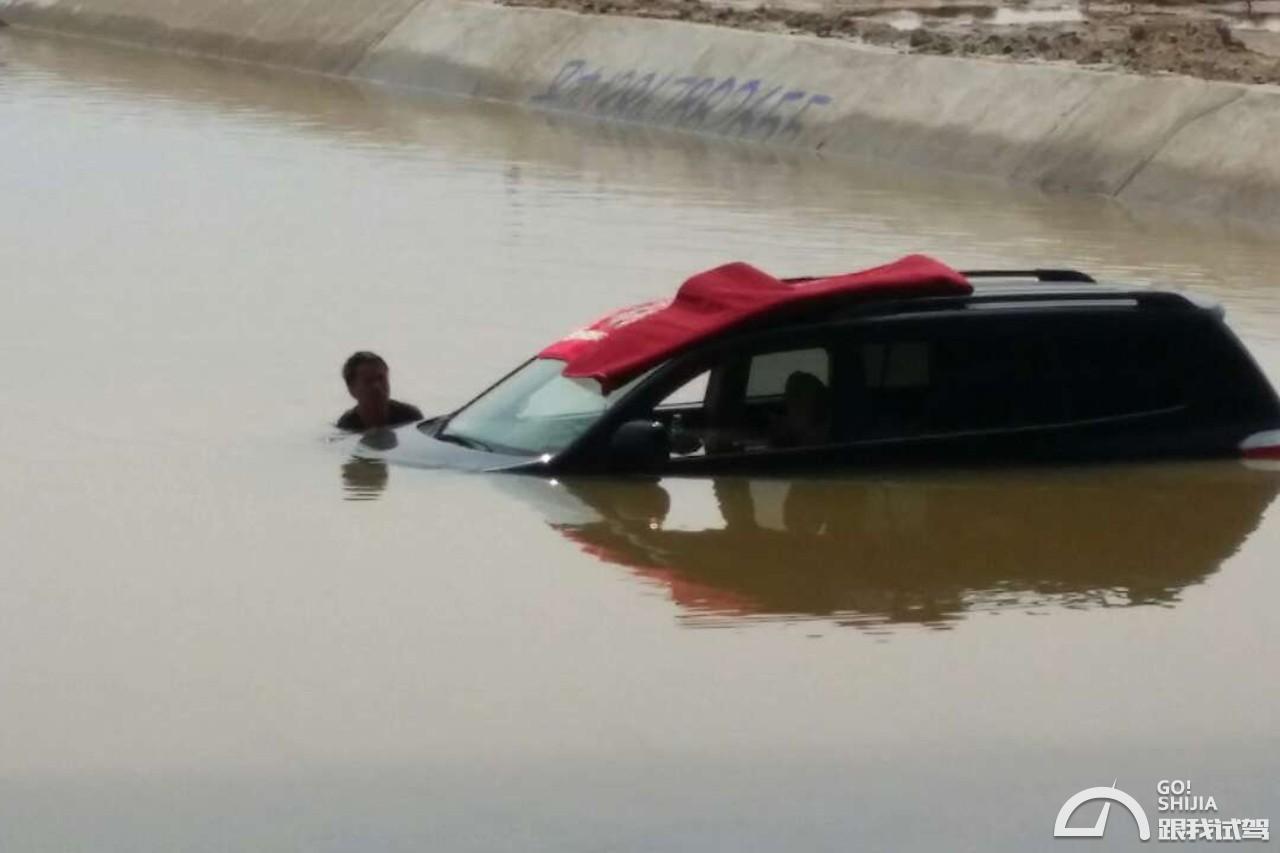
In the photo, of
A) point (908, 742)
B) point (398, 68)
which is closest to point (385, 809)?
point (908, 742)

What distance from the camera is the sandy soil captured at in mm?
31406

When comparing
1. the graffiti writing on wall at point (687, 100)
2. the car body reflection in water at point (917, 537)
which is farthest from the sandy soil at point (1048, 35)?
the car body reflection in water at point (917, 537)

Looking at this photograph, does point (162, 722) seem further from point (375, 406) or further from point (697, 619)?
point (375, 406)

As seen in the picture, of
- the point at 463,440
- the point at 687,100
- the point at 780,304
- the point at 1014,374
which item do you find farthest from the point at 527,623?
the point at 687,100

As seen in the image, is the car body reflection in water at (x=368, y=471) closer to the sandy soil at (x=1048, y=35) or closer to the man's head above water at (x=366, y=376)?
the man's head above water at (x=366, y=376)

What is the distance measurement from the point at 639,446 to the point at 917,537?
125cm

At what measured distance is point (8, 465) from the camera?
525 inches

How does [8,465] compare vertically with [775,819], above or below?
above

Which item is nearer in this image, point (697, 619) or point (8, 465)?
point (697, 619)

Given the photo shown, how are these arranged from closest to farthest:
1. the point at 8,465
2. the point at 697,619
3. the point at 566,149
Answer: the point at 697,619
the point at 8,465
the point at 566,149

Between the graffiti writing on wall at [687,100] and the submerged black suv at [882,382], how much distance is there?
1918cm

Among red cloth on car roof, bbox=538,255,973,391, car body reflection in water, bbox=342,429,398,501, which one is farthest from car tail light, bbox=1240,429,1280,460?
car body reflection in water, bbox=342,429,398,501

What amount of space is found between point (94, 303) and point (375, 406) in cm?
633

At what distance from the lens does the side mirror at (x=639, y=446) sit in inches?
466
